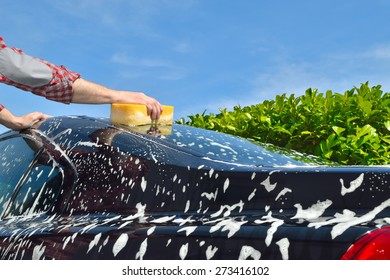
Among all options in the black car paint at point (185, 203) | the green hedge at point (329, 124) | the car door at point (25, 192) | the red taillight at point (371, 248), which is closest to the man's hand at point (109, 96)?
the black car paint at point (185, 203)

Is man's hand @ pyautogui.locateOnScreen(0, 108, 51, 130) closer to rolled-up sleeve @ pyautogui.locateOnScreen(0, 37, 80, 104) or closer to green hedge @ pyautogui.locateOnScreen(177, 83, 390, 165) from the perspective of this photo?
rolled-up sleeve @ pyautogui.locateOnScreen(0, 37, 80, 104)

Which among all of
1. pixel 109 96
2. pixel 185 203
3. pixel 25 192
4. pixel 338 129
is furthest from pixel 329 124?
pixel 185 203

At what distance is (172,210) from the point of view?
225 cm

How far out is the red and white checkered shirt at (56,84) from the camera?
3520 millimetres

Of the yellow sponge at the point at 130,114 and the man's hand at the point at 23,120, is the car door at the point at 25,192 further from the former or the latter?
the yellow sponge at the point at 130,114

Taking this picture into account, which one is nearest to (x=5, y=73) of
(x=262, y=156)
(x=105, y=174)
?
(x=105, y=174)

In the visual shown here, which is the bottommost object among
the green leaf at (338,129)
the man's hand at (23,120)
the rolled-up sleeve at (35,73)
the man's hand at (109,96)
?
the man's hand at (23,120)

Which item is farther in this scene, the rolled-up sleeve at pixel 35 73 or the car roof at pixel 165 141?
the rolled-up sleeve at pixel 35 73

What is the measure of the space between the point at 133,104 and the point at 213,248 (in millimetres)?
1405

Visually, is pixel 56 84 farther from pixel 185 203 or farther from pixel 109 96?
pixel 185 203

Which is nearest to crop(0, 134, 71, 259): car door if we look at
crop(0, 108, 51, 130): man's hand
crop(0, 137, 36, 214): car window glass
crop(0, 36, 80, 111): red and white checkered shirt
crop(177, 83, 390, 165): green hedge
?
crop(0, 137, 36, 214): car window glass

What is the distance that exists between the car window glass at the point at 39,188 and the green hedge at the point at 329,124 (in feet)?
11.1

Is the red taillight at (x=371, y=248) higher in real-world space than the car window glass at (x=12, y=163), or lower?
lower
